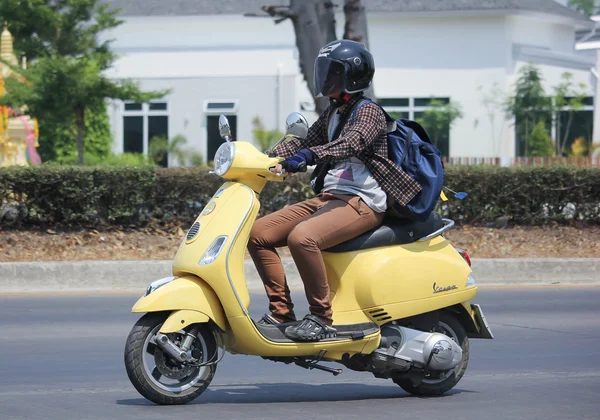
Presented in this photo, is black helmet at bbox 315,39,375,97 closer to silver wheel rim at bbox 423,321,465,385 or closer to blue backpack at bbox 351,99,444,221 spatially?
blue backpack at bbox 351,99,444,221

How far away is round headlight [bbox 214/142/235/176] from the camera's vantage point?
6172 mm

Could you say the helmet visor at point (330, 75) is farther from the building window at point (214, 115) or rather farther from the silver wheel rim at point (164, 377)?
the building window at point (214, 115)

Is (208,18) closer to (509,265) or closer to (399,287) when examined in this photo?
(509,265)

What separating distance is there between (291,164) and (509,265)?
7.18 m

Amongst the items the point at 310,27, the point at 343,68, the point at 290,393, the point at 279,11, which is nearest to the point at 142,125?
the point at 310,27

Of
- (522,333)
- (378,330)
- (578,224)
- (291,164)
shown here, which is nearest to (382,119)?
(291,164)

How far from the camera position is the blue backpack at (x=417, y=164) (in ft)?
21.2

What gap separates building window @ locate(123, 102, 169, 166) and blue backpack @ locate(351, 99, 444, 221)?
30429mm

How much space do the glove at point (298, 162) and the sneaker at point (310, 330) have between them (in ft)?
2.74

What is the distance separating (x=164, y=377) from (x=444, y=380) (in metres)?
1.71

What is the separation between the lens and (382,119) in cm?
649

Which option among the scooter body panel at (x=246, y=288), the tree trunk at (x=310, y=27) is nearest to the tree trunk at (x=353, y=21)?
the tree trunk at (x=310, y=27)

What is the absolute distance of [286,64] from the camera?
3694cm

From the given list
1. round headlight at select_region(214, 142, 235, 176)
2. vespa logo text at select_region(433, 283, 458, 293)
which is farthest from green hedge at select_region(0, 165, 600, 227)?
round headlight at select_region(214, 142, 235, 176)
